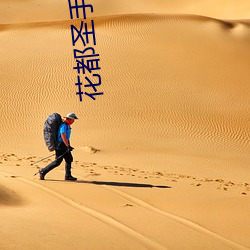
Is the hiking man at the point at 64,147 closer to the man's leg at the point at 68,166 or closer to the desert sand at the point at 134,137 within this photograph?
the man's leg at the point at 68,166

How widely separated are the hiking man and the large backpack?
0.07 meters

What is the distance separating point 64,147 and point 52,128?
443mm

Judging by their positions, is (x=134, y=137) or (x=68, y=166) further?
(x=134, y=137)

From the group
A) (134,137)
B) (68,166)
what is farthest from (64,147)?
(134,137)

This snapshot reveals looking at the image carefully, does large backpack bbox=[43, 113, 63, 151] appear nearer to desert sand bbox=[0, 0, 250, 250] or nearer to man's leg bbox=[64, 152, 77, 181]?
man's leg bbox=[64, 152, 77, 181]

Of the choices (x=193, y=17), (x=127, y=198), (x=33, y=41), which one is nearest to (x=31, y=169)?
(x=127, y=198)

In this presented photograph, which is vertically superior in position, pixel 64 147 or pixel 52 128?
pixel 52 128

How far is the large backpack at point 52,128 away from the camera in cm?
877

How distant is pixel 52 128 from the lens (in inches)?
346

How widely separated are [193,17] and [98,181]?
875 inches

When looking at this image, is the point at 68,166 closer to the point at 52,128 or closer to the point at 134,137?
the point at 52,128

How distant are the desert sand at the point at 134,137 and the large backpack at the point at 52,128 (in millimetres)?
633

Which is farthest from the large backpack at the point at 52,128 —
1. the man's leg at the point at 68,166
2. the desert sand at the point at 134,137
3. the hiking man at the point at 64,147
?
the desert sand at the point at 134,137

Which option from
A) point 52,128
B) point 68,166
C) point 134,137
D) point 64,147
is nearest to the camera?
point 52,128
